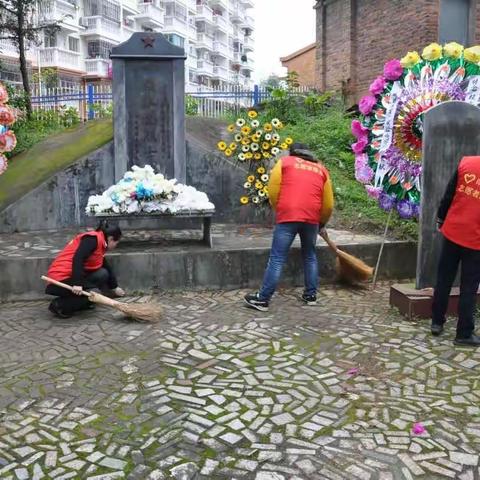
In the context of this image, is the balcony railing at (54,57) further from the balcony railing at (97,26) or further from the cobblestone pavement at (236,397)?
the cobblestone pavement at (236,397)

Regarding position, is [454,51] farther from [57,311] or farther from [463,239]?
[57,311]

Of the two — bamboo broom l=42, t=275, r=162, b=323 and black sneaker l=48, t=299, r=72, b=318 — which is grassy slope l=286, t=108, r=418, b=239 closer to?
bamboo broom l=42, t=275, r=162, b=323

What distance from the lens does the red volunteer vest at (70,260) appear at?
5.24 meters

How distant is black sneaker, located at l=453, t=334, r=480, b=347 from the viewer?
4590 millimetres

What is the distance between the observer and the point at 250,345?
4645 millimetres

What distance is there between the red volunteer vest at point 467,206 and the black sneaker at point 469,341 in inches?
28.7

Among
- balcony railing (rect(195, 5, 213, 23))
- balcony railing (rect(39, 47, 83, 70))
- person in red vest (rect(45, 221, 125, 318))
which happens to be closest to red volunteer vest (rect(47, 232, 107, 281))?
person in red vest (rect(45, 221, 125, 318))

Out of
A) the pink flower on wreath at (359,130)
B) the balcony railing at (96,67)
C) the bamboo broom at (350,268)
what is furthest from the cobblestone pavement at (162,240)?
the balcony railing at (96,67)

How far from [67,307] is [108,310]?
0.43 m

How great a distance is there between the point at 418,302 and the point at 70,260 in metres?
3.20

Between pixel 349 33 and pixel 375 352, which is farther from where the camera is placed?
pixel 349 33

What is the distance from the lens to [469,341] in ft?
15.1

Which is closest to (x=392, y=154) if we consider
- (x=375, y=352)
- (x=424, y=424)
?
(x=375, y=352)

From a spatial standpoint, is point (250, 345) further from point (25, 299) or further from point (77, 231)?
point (77, 231)
